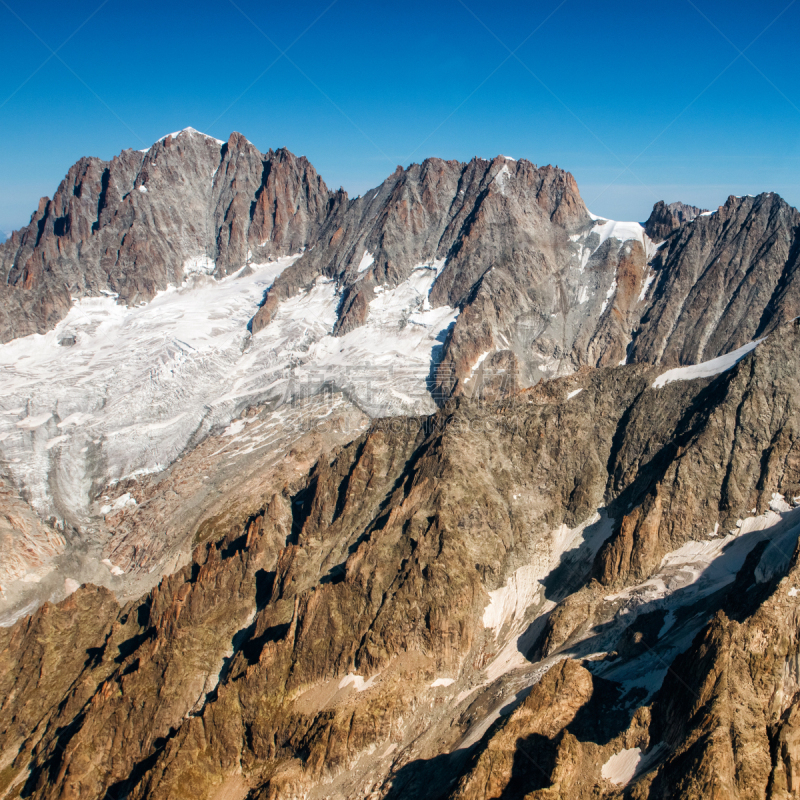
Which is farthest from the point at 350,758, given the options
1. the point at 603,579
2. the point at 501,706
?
the point at 603,579

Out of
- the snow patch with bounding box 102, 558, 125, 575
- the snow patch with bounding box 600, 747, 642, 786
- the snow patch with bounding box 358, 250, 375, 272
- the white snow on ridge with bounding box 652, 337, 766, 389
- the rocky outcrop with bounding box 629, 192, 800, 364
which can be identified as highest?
the snow patch with bounding box 358, 250, 375, 272

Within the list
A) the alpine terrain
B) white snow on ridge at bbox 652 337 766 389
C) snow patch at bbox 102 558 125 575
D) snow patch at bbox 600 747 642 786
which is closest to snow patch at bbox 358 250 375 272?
the alpine terrain

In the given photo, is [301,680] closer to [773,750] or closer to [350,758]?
[350,758]

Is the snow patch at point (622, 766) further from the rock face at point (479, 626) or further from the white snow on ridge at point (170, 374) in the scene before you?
the white snow on ridge at point (170, 374)

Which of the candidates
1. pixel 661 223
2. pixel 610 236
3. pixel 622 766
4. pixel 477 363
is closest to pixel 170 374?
pixel 477 363

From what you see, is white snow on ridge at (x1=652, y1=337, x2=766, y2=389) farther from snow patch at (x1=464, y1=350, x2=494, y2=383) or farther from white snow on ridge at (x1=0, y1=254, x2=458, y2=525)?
white snow on ridge at (x1=0, y1=254, x2=458, y2=525)

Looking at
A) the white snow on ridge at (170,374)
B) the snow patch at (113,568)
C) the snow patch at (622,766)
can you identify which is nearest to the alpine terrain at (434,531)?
the snow patch at (622,766)

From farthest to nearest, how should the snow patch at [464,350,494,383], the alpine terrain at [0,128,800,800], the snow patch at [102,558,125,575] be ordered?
the snow patch at [464,350,494,383] < the snow patch at [102,558,125,575] < the alpine terrain at [0,128,800,800]
